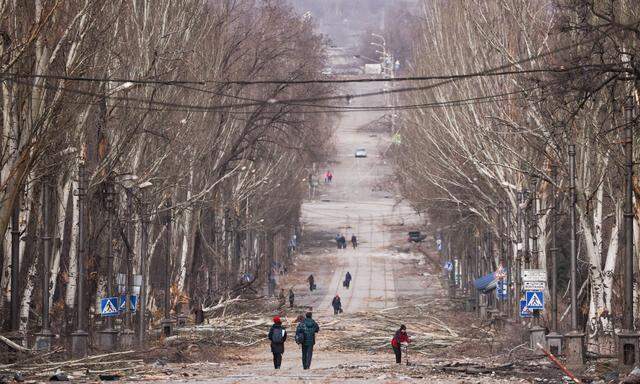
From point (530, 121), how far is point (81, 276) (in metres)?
18.5

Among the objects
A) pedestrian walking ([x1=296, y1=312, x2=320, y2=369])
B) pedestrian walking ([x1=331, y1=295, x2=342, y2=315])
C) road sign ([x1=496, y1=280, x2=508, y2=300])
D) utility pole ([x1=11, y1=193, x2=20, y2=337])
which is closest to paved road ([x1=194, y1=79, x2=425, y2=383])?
pedestrian walking ([x1=331, y1=295, x2=342, y2=315])

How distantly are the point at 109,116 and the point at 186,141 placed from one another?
11276 mm

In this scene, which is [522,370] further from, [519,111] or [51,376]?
[519,111]

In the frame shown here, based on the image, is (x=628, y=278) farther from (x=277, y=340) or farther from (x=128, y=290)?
(x=128, y=290)

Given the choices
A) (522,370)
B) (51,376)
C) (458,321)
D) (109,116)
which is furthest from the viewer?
(458,321)

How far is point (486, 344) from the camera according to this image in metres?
44.3

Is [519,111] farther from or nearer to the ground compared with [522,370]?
farther from the ground

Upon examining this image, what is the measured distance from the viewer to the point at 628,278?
102 ft

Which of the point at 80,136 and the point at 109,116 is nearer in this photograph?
the point at 80,136

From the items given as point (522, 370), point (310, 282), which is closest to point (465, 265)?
point (310, 282)

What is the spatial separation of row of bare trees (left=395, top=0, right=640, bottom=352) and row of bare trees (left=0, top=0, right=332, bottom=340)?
589 centimetres

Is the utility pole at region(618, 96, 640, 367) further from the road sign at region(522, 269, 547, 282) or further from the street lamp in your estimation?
the street lamp

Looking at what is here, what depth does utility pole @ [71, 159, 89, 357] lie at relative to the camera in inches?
1436

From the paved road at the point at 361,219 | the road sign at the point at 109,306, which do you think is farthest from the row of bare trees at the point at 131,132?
the paved road at the point at 361,219
